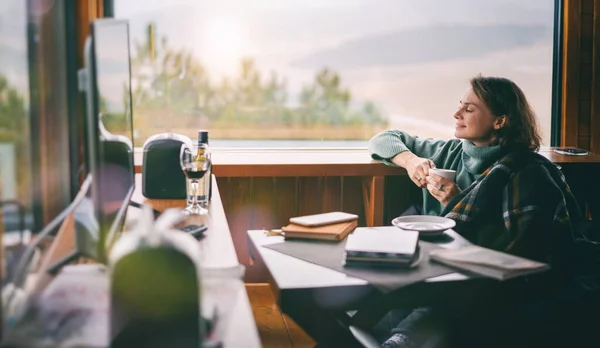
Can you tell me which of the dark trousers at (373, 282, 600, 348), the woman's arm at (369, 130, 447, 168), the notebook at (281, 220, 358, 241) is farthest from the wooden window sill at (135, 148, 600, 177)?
the notebook at (281, 220, 358, 241)

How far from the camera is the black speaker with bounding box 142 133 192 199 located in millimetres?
2152

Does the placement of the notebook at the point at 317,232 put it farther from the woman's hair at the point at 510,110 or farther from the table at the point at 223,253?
the woman's hair at the point at 510,110

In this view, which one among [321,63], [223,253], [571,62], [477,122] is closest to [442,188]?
[477,122]

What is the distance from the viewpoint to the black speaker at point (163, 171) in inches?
84.7

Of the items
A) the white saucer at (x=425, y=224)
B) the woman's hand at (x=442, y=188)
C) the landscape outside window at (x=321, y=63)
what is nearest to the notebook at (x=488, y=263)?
the white saucer at (x=425, y=224)

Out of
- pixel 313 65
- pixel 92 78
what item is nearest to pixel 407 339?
pixel 92 78

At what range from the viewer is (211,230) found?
164cm

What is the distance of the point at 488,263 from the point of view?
1.43 metres

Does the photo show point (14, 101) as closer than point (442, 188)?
Yes

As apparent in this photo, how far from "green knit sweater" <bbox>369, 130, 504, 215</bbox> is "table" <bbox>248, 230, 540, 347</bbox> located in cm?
110

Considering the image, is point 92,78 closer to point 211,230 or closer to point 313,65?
point 211,230

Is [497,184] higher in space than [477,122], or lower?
lower

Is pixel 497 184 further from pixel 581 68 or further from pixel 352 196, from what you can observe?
pixel 581 68

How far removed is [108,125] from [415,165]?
1601 millimetres
